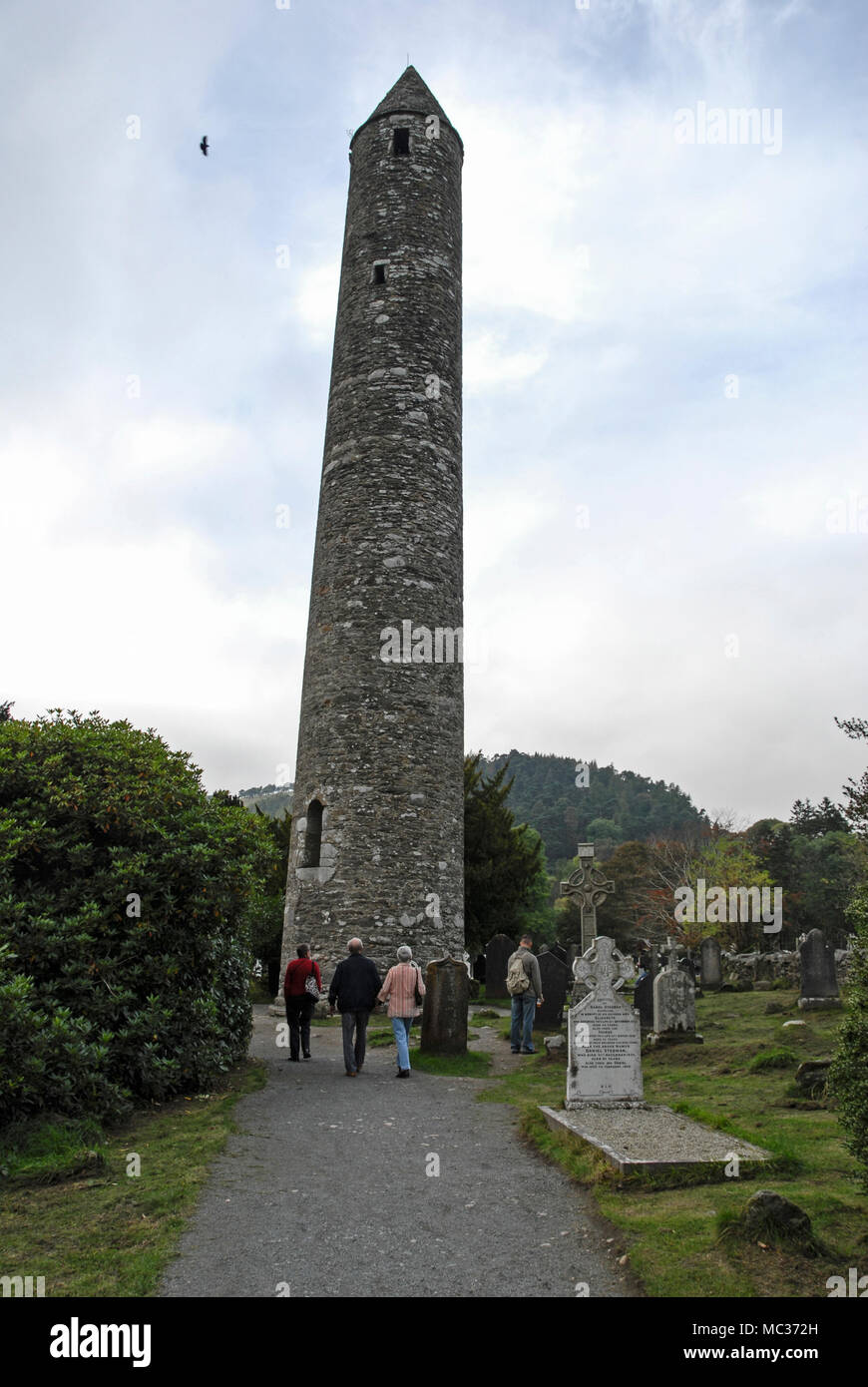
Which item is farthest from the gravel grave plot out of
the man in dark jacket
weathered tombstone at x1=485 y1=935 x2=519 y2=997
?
weathered tombstone at x1=485 y1=935 x2=519 y2=997

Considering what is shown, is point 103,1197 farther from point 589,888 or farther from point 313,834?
point 313,834

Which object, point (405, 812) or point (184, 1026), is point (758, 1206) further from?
point (405, 812)

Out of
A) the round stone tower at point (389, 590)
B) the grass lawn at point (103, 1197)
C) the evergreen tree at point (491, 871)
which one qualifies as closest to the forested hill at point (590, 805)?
the evergreen tree at point (491, 871)

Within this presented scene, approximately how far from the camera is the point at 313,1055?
38.2 ft

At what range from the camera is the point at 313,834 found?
630 inches

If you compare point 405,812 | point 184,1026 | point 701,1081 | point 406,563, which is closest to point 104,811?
point 184,1026

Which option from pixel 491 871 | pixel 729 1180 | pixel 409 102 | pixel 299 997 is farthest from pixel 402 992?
pixel 409 102

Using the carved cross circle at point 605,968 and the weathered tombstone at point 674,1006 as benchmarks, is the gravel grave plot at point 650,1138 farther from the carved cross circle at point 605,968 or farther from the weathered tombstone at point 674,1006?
the weathered tombstone at point 674,1006

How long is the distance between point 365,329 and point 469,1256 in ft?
55.9

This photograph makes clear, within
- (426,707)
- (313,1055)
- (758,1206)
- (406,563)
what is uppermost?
(406,563)

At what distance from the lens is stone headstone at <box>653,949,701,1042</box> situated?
12047 millimetres

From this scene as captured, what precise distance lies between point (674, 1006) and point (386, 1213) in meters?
7.81

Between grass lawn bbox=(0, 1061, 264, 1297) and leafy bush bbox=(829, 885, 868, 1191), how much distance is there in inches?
138

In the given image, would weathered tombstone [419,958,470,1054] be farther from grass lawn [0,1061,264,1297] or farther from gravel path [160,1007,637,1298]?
grass lawn [0,1061,264,1297]
